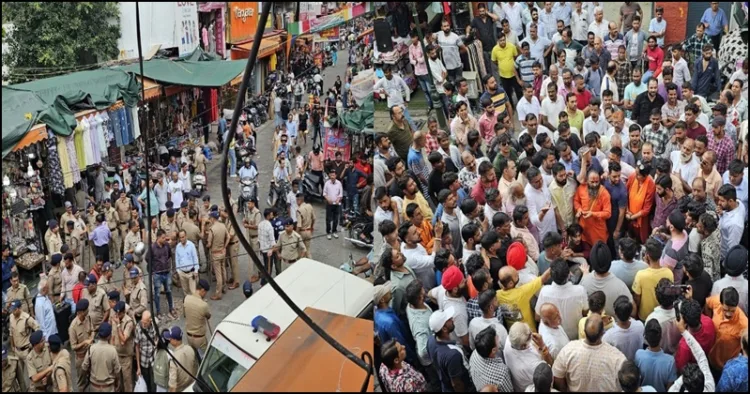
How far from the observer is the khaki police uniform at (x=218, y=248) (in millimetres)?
5371

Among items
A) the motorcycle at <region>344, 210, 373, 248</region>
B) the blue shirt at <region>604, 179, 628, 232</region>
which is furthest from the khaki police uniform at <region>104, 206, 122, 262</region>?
the blue shirt at <region>604, 179, 628, 232</region>

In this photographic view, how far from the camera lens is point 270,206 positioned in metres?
6.58

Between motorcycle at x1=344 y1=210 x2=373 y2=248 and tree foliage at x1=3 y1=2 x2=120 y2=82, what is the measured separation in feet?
10.2

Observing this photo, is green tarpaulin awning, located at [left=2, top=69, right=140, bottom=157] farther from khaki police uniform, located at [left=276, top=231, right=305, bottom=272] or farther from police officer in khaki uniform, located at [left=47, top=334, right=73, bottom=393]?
police officer in khaki uniform, located at [left=47, top=334, right=73, bottom=393]

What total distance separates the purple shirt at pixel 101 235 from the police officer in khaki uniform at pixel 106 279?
62 cm

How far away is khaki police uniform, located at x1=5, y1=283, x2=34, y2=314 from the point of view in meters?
4.95

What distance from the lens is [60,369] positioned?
439 centimetres

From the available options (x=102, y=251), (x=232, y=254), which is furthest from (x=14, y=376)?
(x=102, y=251)

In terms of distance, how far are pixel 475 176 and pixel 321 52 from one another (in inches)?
131

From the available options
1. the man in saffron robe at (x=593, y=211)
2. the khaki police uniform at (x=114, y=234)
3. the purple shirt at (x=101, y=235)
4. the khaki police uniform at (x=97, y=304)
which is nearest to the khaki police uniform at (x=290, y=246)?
the khaki police uniform at (x=114, y=234)

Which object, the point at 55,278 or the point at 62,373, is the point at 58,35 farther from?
the point at 62,373

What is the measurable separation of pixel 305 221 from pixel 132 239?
146 cm

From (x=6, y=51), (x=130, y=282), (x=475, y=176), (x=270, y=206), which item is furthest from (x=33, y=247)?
(x=475, y=176)

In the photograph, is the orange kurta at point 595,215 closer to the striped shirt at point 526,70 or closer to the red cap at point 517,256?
the red cap at point 517,256
